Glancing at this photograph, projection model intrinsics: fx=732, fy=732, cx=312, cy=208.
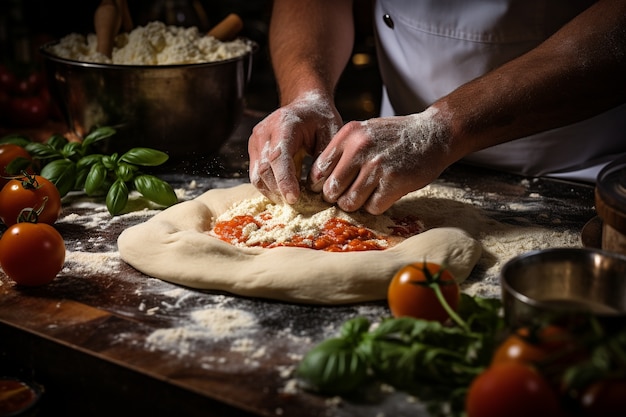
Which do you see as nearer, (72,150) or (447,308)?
(447,308)

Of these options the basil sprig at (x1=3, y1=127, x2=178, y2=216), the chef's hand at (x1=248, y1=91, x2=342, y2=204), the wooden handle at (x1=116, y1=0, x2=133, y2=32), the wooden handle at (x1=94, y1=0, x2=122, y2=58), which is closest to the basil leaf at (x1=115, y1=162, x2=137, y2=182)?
the basil sprig at (x1=3, y1=127, x2=178, y2=216)

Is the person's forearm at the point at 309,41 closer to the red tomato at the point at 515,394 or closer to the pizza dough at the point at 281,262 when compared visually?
the pizza dough at the point at 281,262

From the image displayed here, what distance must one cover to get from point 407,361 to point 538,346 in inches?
8.2

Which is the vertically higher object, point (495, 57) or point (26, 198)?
point (495, 57)

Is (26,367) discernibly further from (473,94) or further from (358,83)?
(358,83)

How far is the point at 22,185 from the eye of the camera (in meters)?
1.85

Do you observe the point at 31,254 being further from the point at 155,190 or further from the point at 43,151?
the point at 43,151

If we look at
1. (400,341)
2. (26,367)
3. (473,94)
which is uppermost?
(473,94)

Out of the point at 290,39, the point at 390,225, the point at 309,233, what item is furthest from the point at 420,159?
the point at 290,39

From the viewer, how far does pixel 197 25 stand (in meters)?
3.92

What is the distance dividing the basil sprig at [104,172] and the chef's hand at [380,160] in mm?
499

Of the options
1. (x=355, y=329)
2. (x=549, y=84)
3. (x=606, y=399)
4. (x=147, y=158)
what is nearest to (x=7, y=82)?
(x=147, y=158)

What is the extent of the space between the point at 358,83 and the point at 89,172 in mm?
3141

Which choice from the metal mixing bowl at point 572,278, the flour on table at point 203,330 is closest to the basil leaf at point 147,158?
the flour on table at point 203,330
